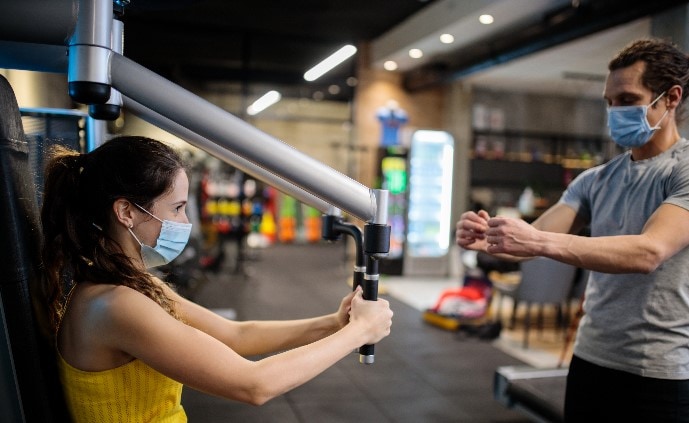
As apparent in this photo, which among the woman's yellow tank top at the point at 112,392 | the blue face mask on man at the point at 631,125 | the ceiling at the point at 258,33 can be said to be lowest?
the woman's yellow tank top at the point at 112,392

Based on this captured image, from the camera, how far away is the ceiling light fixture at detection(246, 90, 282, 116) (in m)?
11.1

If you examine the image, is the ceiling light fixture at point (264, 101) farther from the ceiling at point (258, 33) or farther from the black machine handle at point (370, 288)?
the black machine handle at point (370, 288)

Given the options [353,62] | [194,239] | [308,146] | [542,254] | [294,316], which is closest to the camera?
[542,254]

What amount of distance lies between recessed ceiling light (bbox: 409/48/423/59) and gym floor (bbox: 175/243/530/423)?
11.9 feet

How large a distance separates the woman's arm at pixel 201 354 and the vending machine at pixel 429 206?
7.82 m

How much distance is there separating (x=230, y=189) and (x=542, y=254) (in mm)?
9153

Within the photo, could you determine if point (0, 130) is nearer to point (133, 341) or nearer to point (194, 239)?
point (133, 341)

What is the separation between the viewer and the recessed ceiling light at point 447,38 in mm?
7180

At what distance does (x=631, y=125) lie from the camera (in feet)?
5.07

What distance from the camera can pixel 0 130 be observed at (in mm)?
992

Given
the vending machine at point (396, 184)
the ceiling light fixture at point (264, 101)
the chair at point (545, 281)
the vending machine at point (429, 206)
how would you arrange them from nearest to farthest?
the chair at point (545, 281)
the vending machine at point (396, 184)
the vending machine at point (429, 206)
the ceiling light fixture at point (264, 101)

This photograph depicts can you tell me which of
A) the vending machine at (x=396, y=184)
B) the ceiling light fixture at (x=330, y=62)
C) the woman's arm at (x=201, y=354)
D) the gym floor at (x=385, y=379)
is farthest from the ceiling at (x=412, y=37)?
the woman's arm at (x=201, y=354)

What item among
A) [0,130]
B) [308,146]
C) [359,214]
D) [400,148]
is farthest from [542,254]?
[308,146]

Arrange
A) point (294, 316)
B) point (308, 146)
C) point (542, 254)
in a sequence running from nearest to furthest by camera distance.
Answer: point (542, 254)
point (294, 316)
point (308, 146)
